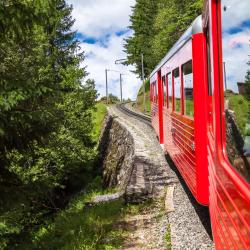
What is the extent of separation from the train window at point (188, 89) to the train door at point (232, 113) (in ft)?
9.08

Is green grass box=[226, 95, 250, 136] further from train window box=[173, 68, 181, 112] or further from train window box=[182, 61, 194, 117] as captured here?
train window box=[173, 68, 181, 112]

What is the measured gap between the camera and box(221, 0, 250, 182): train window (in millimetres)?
2469

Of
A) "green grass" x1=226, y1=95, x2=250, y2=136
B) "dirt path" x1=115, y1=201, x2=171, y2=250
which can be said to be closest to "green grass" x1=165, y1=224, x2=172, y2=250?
"dirt path" x1=115, y1=201, x2=171, y2=250

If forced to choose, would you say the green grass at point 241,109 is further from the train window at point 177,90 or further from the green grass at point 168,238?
the train window at point 177,90

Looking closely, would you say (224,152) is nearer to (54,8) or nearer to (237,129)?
(237,129)

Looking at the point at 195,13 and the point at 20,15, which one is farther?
the point at 195,13

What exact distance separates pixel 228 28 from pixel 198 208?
592cm

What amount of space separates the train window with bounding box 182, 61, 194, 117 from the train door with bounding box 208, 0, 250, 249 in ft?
9.08

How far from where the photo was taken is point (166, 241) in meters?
7.28

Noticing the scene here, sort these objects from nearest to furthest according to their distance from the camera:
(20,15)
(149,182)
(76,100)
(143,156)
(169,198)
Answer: (20,15), (169,198), (149,182), (143,156), (76,100)

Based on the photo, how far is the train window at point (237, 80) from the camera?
247cm

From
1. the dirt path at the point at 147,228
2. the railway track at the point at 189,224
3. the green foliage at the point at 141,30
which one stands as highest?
the green foliage at the point at 141,30

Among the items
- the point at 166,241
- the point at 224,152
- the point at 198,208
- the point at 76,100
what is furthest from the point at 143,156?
the point at 76,100

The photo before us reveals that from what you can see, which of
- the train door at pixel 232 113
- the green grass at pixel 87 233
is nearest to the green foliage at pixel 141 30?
the green grass at pixel 87 233
